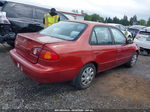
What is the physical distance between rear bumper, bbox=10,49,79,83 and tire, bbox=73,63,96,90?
0.79ft

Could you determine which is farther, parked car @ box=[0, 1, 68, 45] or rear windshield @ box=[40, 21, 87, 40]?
parked car @ box=[0, 1, 68, 45]

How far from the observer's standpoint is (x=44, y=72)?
8.18ft

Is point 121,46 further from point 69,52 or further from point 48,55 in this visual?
point 48,55

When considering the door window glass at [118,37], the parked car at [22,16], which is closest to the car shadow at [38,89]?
the door window glass at [118,37]

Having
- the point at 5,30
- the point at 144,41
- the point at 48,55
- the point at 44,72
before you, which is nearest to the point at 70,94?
the point at 44,72

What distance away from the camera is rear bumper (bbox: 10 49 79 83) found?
2.51 meters

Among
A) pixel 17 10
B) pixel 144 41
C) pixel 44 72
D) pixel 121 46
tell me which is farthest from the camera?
pixel 144 41

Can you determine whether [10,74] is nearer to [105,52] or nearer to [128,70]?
[105,52]

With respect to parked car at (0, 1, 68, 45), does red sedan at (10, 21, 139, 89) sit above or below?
below

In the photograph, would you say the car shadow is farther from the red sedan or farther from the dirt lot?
the red sedan

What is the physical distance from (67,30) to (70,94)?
4.79 ft

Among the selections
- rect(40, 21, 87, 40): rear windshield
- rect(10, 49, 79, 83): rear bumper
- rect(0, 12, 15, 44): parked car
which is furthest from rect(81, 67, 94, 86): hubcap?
rect(0, 12, 15, 44): parked car

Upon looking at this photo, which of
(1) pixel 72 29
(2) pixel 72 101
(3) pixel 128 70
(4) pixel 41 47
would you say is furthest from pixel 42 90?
(3) pixel 128 70

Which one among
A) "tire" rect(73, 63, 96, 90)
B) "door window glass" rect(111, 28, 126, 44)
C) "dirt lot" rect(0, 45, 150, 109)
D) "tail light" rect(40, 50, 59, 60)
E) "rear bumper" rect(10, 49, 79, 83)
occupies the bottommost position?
"dirt lot" rect(0, 45, 150, 109)
